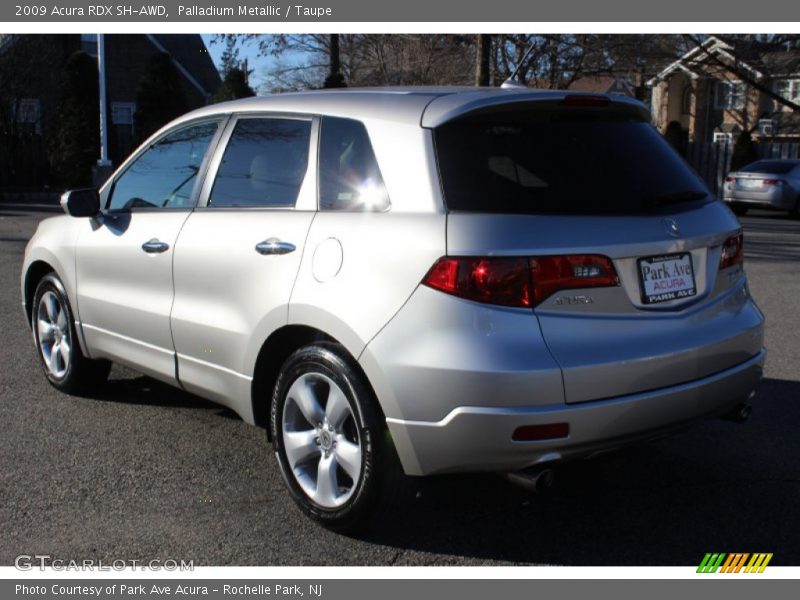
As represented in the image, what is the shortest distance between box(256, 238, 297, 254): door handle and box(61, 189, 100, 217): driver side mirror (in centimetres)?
167

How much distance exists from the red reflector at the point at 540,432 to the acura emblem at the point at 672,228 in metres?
0.93

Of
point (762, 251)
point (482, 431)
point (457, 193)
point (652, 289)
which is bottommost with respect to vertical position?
point (762, 251)

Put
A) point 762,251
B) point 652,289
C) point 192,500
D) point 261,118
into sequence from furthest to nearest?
point 762,251 < point 261,118 < point 192,500 < point 652,289

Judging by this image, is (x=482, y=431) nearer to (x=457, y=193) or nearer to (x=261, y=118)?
(x=457, y=193)

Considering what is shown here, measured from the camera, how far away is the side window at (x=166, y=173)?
198 inches

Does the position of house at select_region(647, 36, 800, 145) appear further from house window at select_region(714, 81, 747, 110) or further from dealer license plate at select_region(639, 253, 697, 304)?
dealer license plate at select_region(639, 253, 697, 304)

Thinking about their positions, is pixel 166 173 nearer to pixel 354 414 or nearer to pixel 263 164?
pixel 263 164

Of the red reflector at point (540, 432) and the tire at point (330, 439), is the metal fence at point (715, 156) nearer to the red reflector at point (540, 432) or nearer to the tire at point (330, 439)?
the tire at point (330, 439)

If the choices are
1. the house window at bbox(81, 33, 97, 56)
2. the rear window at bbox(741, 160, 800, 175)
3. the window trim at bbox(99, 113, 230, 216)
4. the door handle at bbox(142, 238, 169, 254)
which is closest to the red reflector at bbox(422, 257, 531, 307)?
the window trim at bbox(99, 113, 230, 216)

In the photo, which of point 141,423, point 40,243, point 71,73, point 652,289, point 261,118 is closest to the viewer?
point 652,289

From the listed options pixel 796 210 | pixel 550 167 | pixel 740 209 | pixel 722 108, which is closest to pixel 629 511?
pixel 550 167

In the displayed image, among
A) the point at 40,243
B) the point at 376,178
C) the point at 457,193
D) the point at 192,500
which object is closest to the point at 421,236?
the point at 457,193

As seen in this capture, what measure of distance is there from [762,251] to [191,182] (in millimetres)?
11501

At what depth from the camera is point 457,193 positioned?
3.67 meters
